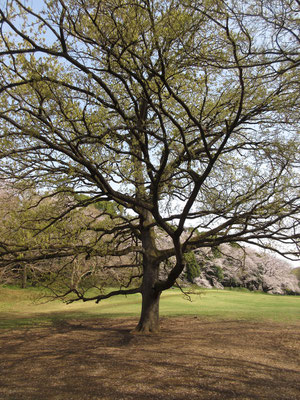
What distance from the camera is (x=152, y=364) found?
23.5 ft

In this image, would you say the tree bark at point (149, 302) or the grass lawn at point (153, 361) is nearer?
the grass lawn at point (153, 361)

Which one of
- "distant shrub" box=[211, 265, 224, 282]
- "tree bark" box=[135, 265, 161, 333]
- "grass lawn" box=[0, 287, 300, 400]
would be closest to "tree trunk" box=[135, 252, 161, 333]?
"tree bark" box=[135, 265, 161, 333]

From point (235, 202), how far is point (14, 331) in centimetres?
977

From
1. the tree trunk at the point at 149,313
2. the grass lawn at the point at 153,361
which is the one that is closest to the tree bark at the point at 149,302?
the tree trunk at the point at 149,313

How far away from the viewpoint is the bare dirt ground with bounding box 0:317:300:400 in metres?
5.46

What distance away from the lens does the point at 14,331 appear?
12.8 meters

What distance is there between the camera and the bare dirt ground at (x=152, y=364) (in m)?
5.46

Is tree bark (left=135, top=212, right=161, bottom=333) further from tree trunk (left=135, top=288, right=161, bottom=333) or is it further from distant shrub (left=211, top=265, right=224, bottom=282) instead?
distant shrub (left=211, top=265, right=224, bottom=282)

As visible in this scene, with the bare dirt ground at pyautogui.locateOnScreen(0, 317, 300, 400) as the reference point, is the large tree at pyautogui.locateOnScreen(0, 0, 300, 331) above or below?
above

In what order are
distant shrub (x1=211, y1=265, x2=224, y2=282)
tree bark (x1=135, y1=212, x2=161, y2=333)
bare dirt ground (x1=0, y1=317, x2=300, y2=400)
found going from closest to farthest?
bare dirt ground (x1=0, y1=317, x2=300, y2=400) → tree bark (x1=135, y1=212, x2=161, y2=333) → distant shrub (x1=211, y1=265, x2=224, y2=282)

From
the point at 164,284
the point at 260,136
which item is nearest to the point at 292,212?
the point at 260,136

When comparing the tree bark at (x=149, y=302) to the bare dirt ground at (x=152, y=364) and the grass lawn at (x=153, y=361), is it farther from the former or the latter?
the bare dirt ground at (x=152, y=364)

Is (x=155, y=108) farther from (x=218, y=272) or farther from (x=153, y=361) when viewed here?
(x=218, y=272)

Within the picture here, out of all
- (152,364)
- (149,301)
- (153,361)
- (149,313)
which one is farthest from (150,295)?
(152,364)
